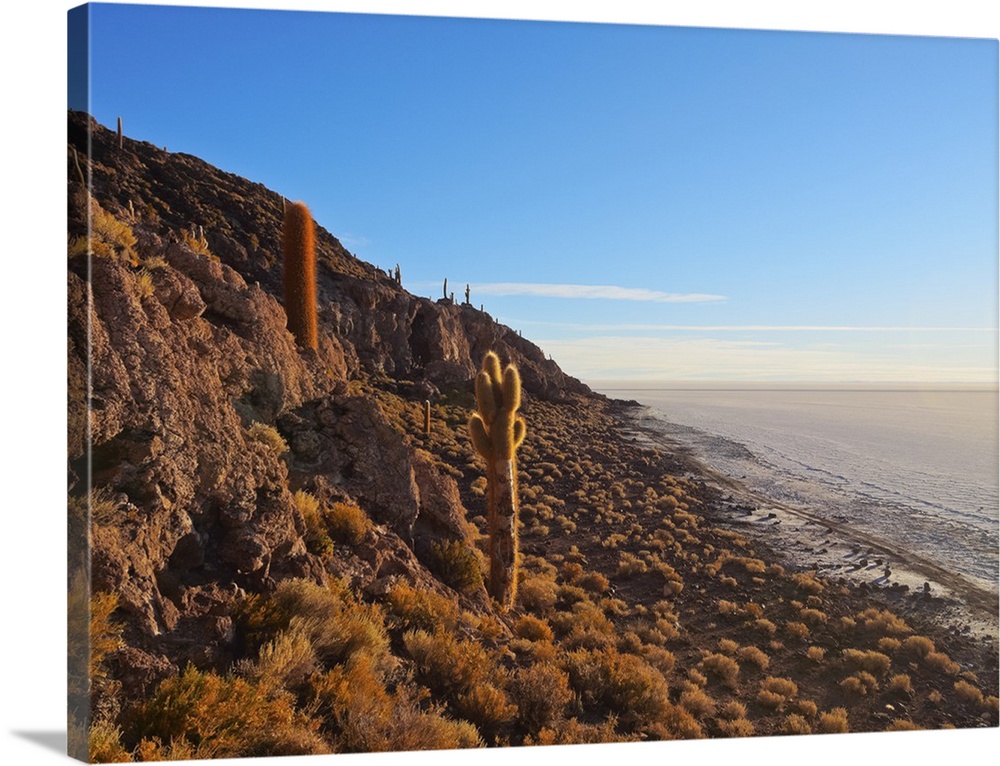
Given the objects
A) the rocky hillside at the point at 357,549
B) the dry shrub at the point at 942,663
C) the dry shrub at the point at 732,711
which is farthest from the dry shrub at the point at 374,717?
the dry shrub at the point at 942,663

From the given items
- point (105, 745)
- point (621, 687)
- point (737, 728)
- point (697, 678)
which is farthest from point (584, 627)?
point (105, 745)

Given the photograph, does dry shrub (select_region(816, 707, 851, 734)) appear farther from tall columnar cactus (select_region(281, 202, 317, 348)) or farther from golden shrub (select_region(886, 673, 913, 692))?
tall columnar cactus (select_region(281, 202, 317, 348))

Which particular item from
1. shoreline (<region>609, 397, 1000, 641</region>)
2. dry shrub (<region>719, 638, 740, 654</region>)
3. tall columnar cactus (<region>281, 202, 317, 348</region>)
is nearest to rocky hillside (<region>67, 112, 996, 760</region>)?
dry shrub (<region>719, 638, 740, 654</region>)

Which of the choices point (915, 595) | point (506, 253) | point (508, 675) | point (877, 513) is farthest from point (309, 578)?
point (915, 595)

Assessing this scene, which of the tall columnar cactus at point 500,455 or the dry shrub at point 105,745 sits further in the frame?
the tall columnar cactus at point 500,455

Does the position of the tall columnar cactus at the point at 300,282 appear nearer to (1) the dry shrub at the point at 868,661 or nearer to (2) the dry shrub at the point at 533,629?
(2) the dry shrub at the point at 533,629

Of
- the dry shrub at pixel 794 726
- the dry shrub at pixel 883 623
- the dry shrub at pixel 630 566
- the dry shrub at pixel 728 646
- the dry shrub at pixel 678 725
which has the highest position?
the dry shrub at pixel 630 566

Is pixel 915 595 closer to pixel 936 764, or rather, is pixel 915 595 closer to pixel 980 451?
pixel 980 451

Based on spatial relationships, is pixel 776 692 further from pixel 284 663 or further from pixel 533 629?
pixel 284 663
